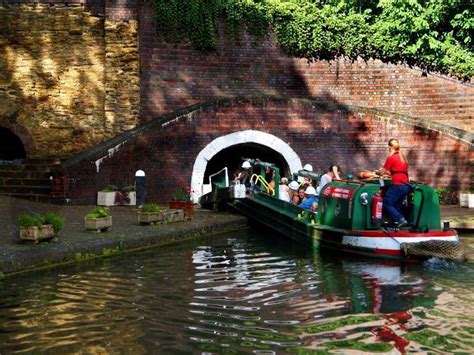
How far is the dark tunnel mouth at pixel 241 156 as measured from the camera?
1883 cm

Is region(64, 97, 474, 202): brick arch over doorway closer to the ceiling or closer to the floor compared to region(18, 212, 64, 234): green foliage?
closer to the ceiling

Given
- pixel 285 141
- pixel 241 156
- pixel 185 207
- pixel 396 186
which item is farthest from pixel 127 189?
pixel 396 186

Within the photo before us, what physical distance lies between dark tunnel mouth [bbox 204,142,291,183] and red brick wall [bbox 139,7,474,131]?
161cm

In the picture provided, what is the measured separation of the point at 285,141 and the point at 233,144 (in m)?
1.34

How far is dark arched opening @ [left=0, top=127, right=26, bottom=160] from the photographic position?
816 inches

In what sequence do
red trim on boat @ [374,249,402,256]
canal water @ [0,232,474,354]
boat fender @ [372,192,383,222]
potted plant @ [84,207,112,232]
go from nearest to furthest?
canal water @ [0,232,474,354]
red trim on boat @ [374,249,402,256]
boat fender @ [372,192,383,222]
potted plant @ [84,207,112,232]

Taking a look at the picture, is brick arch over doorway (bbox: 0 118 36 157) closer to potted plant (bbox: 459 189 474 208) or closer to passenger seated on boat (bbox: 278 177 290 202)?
passenger seated on boat (bbox: 278 177 290 202)

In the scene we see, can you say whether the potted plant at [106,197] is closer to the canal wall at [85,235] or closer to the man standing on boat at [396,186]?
the canal wall at [85,235]

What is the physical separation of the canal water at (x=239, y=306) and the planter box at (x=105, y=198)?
19.0 feet

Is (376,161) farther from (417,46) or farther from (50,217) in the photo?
(50,217)

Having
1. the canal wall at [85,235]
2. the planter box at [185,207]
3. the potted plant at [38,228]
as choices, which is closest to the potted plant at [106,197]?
the canal wall at [85,235]

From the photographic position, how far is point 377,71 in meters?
19.9

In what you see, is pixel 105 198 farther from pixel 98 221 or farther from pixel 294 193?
pixel 98 221

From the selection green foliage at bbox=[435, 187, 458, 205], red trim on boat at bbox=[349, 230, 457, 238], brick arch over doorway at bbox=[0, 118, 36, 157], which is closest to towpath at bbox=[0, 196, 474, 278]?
red trim on boat at bbox=[349, 230, 457, 238]
